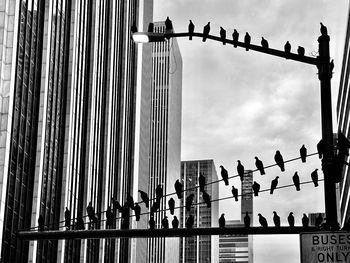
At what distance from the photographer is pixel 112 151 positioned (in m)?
105

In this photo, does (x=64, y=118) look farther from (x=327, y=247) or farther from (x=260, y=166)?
(x=327, y=247)

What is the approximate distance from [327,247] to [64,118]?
243 feet

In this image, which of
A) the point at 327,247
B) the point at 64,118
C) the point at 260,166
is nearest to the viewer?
the point at 327,247

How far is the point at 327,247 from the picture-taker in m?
11.3

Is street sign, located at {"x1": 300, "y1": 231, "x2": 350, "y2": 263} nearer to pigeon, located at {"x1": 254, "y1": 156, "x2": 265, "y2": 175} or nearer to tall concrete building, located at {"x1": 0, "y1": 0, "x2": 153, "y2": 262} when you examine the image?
pigeon, located at {"x1": 254, "y1": 156, "x2": 265, "y2": 175}

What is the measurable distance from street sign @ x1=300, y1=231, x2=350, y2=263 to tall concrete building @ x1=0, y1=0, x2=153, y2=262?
34.1 meters

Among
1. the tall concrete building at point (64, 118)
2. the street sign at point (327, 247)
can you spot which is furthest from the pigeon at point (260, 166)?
the tall concrete building at point (64, 118)

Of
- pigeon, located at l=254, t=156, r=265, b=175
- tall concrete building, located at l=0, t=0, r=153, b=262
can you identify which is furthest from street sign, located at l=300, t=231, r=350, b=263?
tall concrete building, located at l=0, t=0, r=153, b=262

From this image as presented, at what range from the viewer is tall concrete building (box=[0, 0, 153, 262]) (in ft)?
217

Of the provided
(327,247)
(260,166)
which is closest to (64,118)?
(260,166)

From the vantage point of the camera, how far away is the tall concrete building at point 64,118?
217 feet

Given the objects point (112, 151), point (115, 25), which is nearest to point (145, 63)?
point (115, 25)

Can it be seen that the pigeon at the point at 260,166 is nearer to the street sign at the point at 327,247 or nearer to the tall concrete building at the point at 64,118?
the street sign at the point at 327,247

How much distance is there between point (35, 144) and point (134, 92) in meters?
51.6
